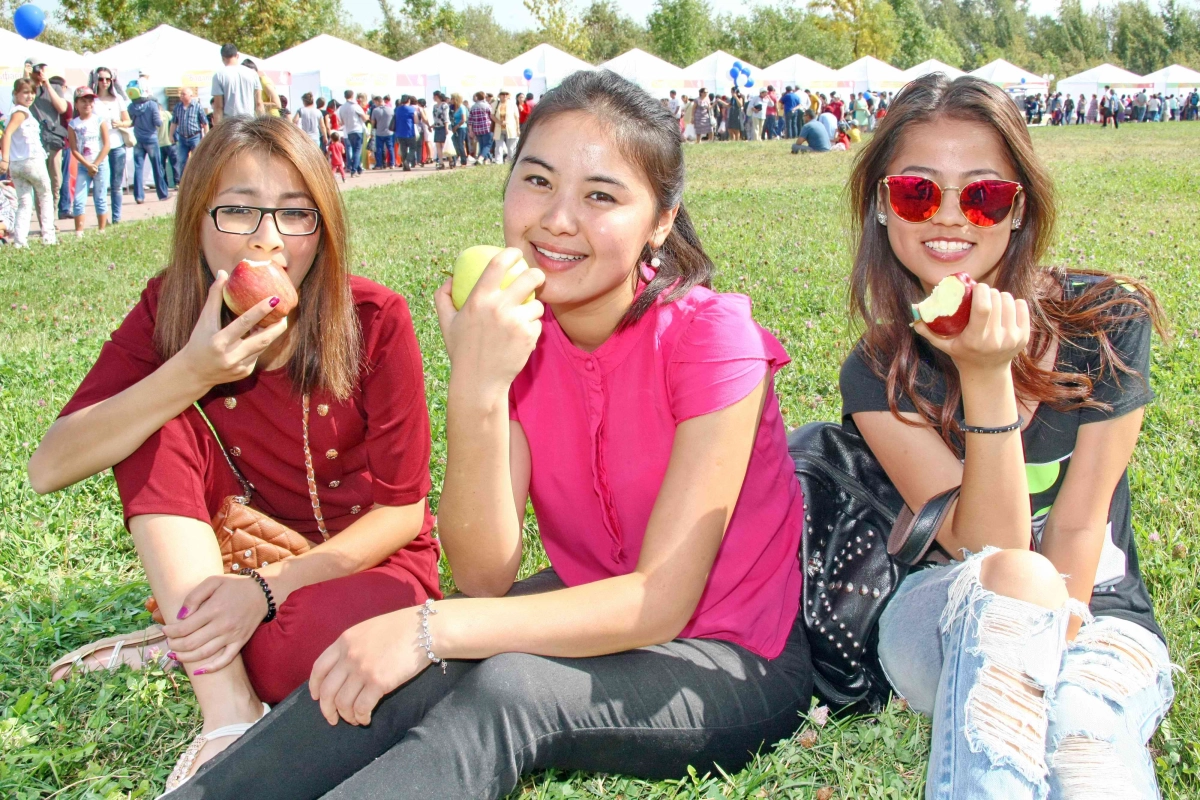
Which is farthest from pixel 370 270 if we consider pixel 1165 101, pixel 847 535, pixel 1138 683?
pixel 1165 101

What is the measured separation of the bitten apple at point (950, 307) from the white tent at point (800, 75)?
138 ft

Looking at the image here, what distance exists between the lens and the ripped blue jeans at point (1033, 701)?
173 centimetres

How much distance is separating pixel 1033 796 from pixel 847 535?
835 mm

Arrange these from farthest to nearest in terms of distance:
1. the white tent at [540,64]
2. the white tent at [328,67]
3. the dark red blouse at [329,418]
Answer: the white tent at [540,64], the white tent at [328,67], the dark red blouse at [329,418]

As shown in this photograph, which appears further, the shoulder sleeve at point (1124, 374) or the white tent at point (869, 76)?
the white tent at point (869, 76)

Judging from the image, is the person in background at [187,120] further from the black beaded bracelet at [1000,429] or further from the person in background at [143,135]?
the black beaded bracelet at [1000,429]

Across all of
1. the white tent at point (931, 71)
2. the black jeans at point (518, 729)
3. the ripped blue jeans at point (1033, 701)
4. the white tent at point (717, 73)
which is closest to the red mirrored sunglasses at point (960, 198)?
the white tent at point (931, 71)

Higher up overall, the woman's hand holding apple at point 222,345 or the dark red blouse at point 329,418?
the woman's hand holding apple at point 222,345

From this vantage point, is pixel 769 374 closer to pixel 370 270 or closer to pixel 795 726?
pixel 795 726

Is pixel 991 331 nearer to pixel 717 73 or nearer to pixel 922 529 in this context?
pixel 922 529

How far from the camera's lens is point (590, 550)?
8.28 ft

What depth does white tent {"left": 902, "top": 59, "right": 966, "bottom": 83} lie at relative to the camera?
2691mm

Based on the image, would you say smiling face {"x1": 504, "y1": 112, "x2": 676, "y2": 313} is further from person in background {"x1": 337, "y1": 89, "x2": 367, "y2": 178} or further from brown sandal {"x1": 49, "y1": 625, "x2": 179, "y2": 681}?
person in background {"x1": 337, "y1": 89, "x2": 367, "y2": 178}

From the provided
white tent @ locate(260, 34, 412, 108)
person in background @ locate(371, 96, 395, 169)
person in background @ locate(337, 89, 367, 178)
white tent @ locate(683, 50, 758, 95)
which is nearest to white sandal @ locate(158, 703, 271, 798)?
person in background @ locate(337, 89, 367, 178)
